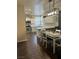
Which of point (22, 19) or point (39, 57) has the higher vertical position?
point (22, 19)
